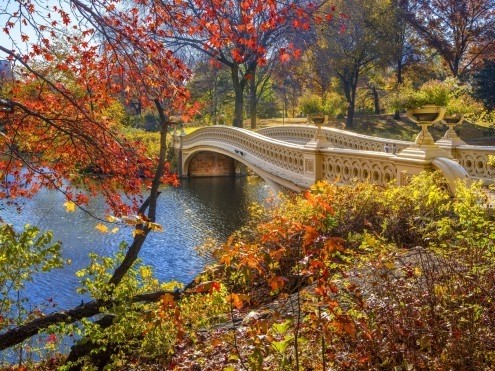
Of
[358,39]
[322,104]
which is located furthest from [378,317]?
[358,39]

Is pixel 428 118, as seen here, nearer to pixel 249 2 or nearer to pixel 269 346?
pixel 249 2

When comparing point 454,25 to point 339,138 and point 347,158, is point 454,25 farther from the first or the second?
point 347,158

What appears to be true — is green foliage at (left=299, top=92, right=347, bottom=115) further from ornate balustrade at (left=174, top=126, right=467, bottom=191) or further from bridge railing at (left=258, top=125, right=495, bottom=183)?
ornate balustrade at (left=174, top=126, right=467, bottom=191)

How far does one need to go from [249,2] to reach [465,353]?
3.47 m

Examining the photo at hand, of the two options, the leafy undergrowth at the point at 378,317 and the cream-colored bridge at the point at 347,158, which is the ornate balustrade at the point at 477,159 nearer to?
the cream-colored bridge at the point at 347,158

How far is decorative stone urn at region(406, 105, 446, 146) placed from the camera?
7445 millimetres

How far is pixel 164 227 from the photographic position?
15.5 metres

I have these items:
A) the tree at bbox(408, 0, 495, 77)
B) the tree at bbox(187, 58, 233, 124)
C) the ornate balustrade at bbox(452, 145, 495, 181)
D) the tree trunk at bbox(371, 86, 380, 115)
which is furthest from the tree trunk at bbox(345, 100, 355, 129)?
the ornate balustrade at bbox(452, 145, 495, 181)

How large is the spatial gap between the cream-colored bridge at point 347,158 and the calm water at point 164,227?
208 centimetres

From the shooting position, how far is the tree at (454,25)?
124 ft

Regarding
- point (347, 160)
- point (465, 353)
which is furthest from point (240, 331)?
point (347, 160)

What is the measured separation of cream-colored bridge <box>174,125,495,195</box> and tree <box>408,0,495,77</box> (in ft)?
72.6

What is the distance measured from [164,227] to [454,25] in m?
32.3

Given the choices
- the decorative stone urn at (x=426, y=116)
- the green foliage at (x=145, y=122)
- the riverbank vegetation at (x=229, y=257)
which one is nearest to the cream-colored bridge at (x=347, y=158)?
the decorative stone urn at (x=426, y=116)
